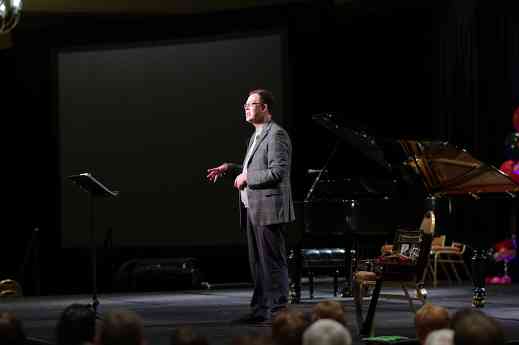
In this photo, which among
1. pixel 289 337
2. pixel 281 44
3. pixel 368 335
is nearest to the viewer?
pixel 289 337

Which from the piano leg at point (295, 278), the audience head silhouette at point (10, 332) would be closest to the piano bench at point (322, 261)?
the piano leg at point (295, 278)

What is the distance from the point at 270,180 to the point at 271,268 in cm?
50

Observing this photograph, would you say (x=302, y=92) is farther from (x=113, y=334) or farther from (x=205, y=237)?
(x=113, y=334)

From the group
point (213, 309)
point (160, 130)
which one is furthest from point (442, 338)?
point (160, 130)

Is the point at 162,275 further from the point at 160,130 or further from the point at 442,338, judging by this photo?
the point at 442,338

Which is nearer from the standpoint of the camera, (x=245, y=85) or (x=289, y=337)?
(x=289, y=337)

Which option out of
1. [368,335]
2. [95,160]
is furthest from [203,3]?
[368,335]

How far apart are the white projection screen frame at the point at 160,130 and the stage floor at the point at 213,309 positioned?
1.51 meters

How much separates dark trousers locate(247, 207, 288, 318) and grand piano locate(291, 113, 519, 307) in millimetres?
1606

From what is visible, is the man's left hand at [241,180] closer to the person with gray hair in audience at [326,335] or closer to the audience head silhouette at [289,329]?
the audience head silhouette at [289,329]

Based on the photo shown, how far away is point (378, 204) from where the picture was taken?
8164 mm

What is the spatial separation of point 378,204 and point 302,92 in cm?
373

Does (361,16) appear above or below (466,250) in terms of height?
above

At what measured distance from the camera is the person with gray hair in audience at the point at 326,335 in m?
2.48
